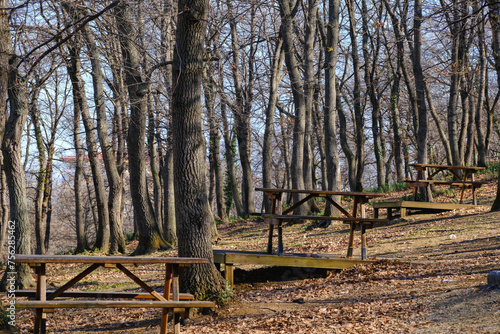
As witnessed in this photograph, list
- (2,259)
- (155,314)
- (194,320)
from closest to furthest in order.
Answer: (194,320)
(155,314)
(2,259)

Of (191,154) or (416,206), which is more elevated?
(191,154)

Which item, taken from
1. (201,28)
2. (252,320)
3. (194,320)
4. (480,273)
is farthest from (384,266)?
(201,28)

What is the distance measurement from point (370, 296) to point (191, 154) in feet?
10.6

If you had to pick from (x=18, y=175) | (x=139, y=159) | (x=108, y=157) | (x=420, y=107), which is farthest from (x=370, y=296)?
(x=108, y=157)

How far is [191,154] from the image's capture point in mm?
6590

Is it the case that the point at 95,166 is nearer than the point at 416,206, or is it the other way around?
the point at 416,206

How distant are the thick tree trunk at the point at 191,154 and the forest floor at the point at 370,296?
632 mm

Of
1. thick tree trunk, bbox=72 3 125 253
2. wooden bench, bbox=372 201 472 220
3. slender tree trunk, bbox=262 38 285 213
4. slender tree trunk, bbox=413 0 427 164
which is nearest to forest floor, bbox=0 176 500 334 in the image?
wooden bench, bbox=372 201 472 220

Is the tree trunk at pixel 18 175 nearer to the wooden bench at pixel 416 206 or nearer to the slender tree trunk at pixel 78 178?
the slender tree trunk at pixel 78 178

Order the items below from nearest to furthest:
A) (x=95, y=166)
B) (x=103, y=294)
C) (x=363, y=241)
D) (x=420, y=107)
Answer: (x=103, y=294) → (x=363, y=241) → (x=420, y=107) → (x=95, y=166)

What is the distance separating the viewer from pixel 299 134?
49.2ft

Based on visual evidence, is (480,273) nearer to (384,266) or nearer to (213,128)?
(384,266)

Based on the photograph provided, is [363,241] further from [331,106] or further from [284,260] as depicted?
[331,106]

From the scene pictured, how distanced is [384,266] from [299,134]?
310 inches
